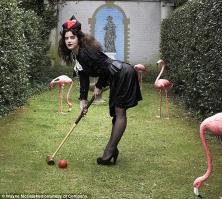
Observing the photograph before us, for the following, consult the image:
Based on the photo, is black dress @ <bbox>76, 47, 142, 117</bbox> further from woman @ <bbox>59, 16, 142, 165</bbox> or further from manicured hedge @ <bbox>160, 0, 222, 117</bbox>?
manicured hedge @ <bbox>160, 0, 222, 117</bbox>

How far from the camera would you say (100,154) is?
676 centimetres

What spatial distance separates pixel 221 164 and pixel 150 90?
29.9ft

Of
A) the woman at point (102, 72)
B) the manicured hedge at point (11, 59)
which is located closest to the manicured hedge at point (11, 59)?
the manicured hedge at point (11, 59)

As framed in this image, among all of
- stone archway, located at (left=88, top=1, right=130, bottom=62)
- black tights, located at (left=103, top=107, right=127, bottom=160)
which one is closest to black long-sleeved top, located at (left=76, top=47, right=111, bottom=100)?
black tights, located at (left=103, top=107, right=127, bottom=160)

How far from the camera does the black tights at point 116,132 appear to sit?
20.3 feet

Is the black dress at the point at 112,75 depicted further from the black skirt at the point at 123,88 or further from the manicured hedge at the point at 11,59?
the manicured hedge at the point at 11,59

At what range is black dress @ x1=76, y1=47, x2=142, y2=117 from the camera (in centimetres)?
599

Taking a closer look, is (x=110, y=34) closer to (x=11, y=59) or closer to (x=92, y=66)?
(x=11, y=59)

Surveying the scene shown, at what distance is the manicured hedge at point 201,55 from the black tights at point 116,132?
2.24 meters

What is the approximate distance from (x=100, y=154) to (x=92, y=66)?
1422 mm

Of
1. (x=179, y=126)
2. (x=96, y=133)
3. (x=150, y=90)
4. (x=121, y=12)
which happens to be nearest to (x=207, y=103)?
(x=179, y=126)

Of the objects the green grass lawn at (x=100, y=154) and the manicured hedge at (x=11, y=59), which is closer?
the green grass lawn at (x=100, y=154)

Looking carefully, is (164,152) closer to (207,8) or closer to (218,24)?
(218,24)

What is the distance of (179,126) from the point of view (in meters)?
9.03
